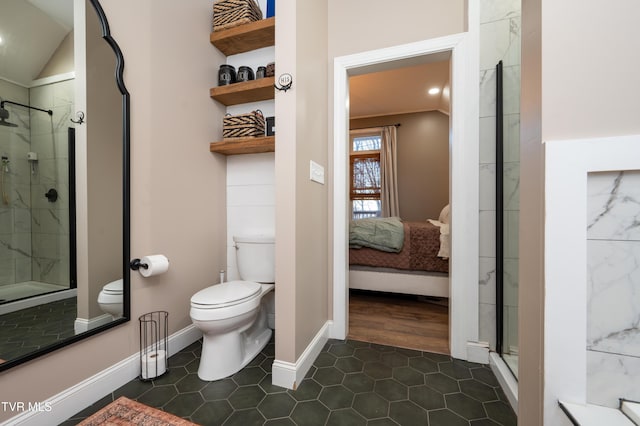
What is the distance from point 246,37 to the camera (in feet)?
6.07

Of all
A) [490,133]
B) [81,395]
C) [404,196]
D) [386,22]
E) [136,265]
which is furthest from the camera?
[404,196]

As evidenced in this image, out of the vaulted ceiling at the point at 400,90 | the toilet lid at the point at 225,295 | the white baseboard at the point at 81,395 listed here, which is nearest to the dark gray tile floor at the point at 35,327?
the white baseboard at the point at 81,395

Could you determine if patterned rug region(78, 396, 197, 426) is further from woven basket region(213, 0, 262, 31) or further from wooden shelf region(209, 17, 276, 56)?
woven basket region(213, 0, 262, 31)

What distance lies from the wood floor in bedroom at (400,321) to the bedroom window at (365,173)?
2679mm

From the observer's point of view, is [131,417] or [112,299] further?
→ [112,299]

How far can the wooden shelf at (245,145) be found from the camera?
68.4 inches

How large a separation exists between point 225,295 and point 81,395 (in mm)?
736

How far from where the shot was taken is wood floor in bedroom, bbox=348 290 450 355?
185 cm

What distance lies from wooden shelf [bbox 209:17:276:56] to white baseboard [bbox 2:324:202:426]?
2.20 meters

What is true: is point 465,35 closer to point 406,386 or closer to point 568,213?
point 568,213

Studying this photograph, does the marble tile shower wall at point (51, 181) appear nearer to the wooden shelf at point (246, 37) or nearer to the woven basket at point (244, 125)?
the woven basket at point (244, 125)

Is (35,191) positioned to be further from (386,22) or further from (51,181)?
(386,22)

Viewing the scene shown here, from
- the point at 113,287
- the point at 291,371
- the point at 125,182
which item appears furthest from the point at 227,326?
the point at 125,182

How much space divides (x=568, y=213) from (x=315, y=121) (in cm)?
134
